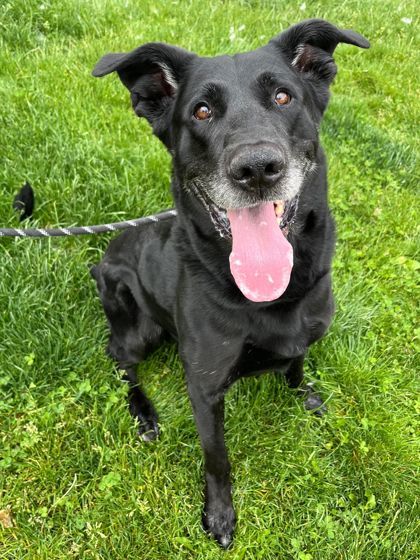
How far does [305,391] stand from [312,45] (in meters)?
1.72

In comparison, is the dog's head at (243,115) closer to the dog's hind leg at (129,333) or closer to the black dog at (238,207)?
the black dog at (238,207)

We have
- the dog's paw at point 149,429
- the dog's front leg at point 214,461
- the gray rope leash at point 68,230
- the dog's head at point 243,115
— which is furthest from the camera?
the dog's paw at point 149,429

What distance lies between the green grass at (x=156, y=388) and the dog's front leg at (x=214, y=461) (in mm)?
66

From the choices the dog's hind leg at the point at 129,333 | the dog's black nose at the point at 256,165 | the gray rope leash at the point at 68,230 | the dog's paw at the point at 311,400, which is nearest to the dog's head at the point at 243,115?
the dog's black nose at the point at 256,165

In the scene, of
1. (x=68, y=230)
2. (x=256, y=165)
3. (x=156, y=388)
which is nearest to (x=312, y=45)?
(x=256, y=165)

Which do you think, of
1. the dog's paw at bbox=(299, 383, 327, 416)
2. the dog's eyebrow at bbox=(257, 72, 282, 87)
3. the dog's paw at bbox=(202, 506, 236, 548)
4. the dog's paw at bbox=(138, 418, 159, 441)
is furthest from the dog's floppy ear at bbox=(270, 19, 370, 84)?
the dog's paw at bbox=(202, 506, 236, 548)

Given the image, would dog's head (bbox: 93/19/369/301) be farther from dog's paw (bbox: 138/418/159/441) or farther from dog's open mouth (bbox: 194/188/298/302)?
dog's paw (bbox: 138/418/159/441)

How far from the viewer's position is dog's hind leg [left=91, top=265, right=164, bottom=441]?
2686 mm

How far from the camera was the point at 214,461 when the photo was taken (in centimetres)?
224

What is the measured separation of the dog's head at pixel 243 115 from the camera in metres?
1.75

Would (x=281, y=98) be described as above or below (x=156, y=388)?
above

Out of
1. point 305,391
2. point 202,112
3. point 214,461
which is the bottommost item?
point 305,391

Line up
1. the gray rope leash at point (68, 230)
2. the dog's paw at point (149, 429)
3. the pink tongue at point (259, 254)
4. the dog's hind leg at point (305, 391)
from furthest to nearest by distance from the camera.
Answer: the dog's hind leg at point (305, 391)
the dog's paw at point (149, 429)
the gray rope leash at point (68, 230)
the pink tongue at point (259, 254)

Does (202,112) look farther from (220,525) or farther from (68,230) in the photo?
(220,525)
